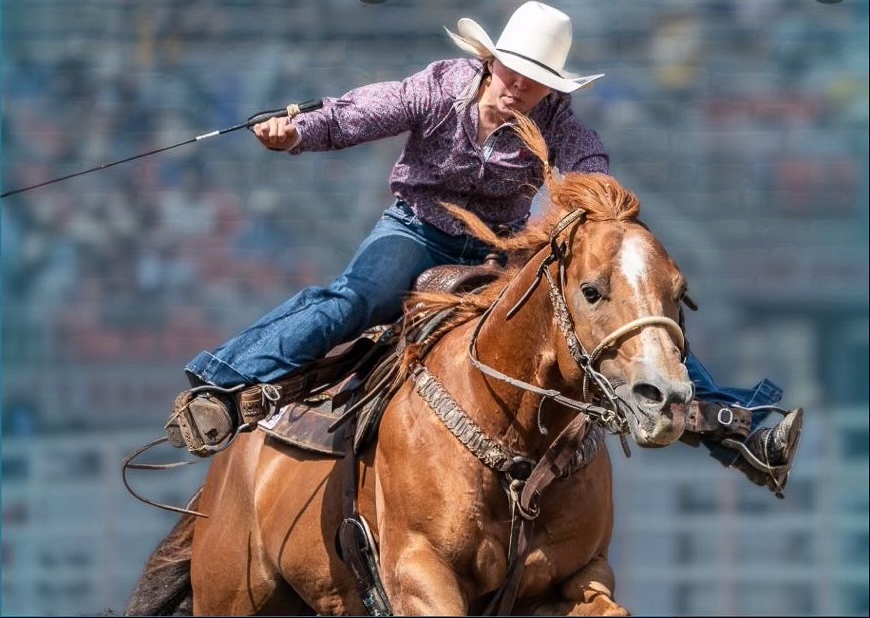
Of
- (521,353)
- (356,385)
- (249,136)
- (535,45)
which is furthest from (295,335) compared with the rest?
(249,136)

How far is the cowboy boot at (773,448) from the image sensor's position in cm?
385

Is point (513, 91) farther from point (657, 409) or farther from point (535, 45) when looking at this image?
point (657, 409)

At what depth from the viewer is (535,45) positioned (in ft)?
13.0

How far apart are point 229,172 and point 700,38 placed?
9.68ft

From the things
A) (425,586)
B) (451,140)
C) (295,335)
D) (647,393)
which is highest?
(451,140)

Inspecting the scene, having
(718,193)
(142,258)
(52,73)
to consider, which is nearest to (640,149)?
(718,193)

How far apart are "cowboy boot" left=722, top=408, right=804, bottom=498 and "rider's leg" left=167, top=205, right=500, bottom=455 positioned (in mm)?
1021

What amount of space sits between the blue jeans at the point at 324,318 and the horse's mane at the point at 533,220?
0.10m

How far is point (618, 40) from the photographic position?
8.79 metres

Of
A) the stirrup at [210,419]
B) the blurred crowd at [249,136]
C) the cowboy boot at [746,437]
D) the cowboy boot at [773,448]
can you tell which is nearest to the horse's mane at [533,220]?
the stirrup at [210,419]

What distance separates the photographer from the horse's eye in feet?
10.6

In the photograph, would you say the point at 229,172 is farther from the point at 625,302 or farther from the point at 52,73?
the point at 625,302

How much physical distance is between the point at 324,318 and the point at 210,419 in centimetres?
41

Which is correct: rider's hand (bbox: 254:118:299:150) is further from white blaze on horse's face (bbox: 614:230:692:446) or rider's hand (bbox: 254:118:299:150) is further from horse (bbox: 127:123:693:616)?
white blaze on horse's face (bbox: 614:230:692:446)
